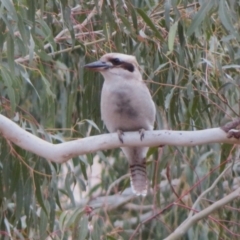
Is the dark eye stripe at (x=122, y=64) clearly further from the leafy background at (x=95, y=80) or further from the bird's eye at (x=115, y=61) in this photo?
the leafy background at (x=95, y=80)

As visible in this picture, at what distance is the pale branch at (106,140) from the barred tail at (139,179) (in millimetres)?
548

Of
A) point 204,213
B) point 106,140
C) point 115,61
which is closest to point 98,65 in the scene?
point 115,61

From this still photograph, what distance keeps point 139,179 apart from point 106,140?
0.75 m

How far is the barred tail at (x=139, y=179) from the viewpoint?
3518mm

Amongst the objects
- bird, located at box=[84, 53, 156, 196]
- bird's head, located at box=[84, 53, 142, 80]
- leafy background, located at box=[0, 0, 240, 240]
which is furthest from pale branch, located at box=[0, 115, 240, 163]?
bird's head, located at box=[84, 53, 142, 80]

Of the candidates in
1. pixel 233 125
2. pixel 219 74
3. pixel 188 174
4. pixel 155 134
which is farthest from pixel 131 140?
pixel 188 174

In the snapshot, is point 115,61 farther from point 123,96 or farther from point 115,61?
point 123,96

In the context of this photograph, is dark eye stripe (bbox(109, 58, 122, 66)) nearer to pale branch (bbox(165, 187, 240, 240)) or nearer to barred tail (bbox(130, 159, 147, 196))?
barred tail (bbox(130, 159, 147, 196))

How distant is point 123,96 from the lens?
333 cm

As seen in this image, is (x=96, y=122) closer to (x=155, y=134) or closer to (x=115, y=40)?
(x=115, y=40)

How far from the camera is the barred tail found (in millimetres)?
3518

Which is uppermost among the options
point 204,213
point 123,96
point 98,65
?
point 98,65

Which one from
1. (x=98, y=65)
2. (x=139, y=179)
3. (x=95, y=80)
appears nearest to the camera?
(x=98, y=65)

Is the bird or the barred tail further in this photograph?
the barred tail
